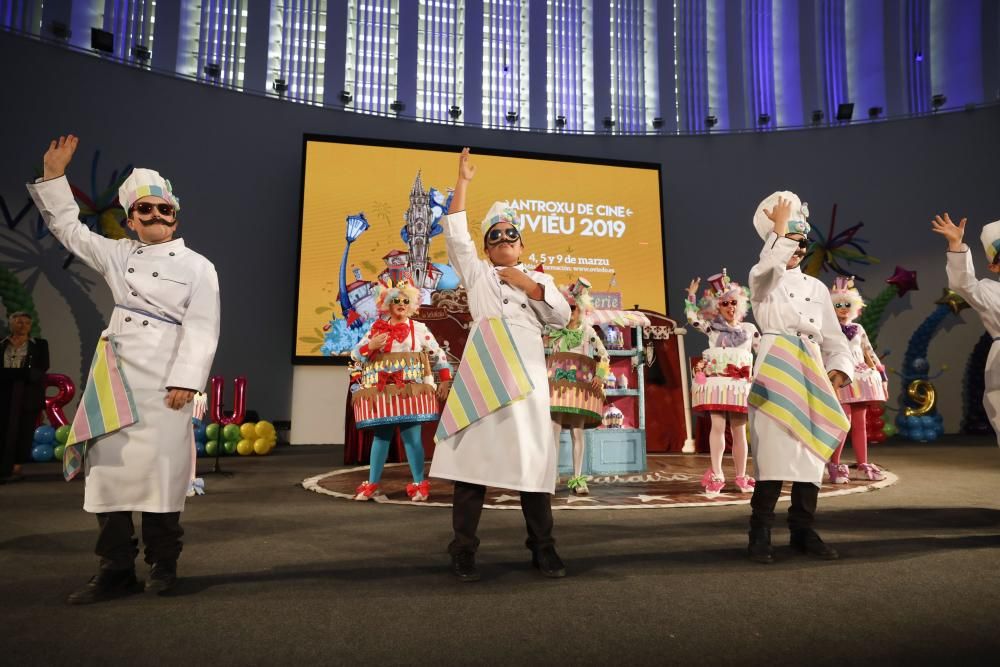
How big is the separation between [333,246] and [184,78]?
3.27 m

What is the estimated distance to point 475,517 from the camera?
2473 mm

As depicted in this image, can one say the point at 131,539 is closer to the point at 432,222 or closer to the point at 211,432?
the point at 211,432

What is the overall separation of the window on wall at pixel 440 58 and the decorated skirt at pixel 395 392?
6.54 meters

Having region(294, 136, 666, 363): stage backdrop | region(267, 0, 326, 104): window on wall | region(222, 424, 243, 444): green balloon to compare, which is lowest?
region(222, 424, 243, 444): green balloon

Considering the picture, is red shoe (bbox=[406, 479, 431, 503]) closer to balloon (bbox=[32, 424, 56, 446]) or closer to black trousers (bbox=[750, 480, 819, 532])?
black trousers (bbox=[750, 480, 819, 532])

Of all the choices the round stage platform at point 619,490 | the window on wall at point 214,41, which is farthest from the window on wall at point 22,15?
the round stage platform at point 619,490

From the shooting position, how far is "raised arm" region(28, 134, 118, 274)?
2301 millimetres

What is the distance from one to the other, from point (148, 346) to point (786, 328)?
8.43 feet

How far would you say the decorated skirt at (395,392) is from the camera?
441cm

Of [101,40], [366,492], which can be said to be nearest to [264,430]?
[366,492]

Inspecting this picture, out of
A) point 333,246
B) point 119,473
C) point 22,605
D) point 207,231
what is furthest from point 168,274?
point 207,231

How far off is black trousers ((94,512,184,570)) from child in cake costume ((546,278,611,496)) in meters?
2.66

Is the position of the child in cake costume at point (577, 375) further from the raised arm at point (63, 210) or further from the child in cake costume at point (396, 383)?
the raised arm at point (63, 210)

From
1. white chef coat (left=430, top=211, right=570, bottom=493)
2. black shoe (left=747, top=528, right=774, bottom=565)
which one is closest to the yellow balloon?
black shoe (left=747, top=528, right=774, bottom=565)
